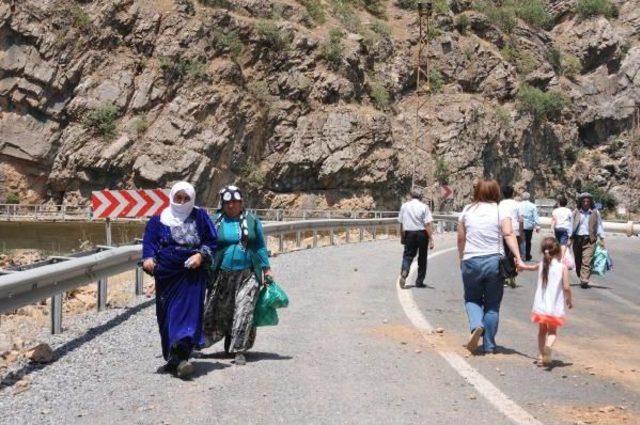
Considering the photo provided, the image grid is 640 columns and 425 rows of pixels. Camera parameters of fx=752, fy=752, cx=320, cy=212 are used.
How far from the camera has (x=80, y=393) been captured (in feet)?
19.3

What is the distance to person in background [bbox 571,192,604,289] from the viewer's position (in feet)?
49.5

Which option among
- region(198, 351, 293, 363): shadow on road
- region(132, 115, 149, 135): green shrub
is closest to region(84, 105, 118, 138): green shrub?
region(132, 115, 149, 135): green shrub

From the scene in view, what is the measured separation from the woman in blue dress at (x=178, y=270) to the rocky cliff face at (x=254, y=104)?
40.2 meters

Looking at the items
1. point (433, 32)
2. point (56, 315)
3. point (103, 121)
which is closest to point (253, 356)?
point (56, 315)

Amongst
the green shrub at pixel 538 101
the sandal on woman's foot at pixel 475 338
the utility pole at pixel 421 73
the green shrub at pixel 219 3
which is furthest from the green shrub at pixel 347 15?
the sandal on woman's foot at pixel 475 338

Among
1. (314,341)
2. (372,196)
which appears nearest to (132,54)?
(372,196)

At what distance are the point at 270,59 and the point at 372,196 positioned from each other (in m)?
12.0

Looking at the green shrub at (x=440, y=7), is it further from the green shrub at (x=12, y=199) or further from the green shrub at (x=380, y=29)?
the green shrub at (x=12, y=199)

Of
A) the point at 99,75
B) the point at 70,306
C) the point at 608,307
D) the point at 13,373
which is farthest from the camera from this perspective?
the point at 99,75

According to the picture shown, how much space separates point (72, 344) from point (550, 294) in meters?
4.85

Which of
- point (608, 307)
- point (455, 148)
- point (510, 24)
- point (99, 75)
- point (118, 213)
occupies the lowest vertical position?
point (608, 307)

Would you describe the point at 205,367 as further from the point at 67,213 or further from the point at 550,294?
the point at 67,213

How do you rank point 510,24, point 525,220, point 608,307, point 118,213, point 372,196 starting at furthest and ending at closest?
point 510,24 → point 372,196 → point 525,220 → point 118,213 → point 608,307

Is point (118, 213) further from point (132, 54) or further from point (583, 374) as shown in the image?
point (132, 54)
